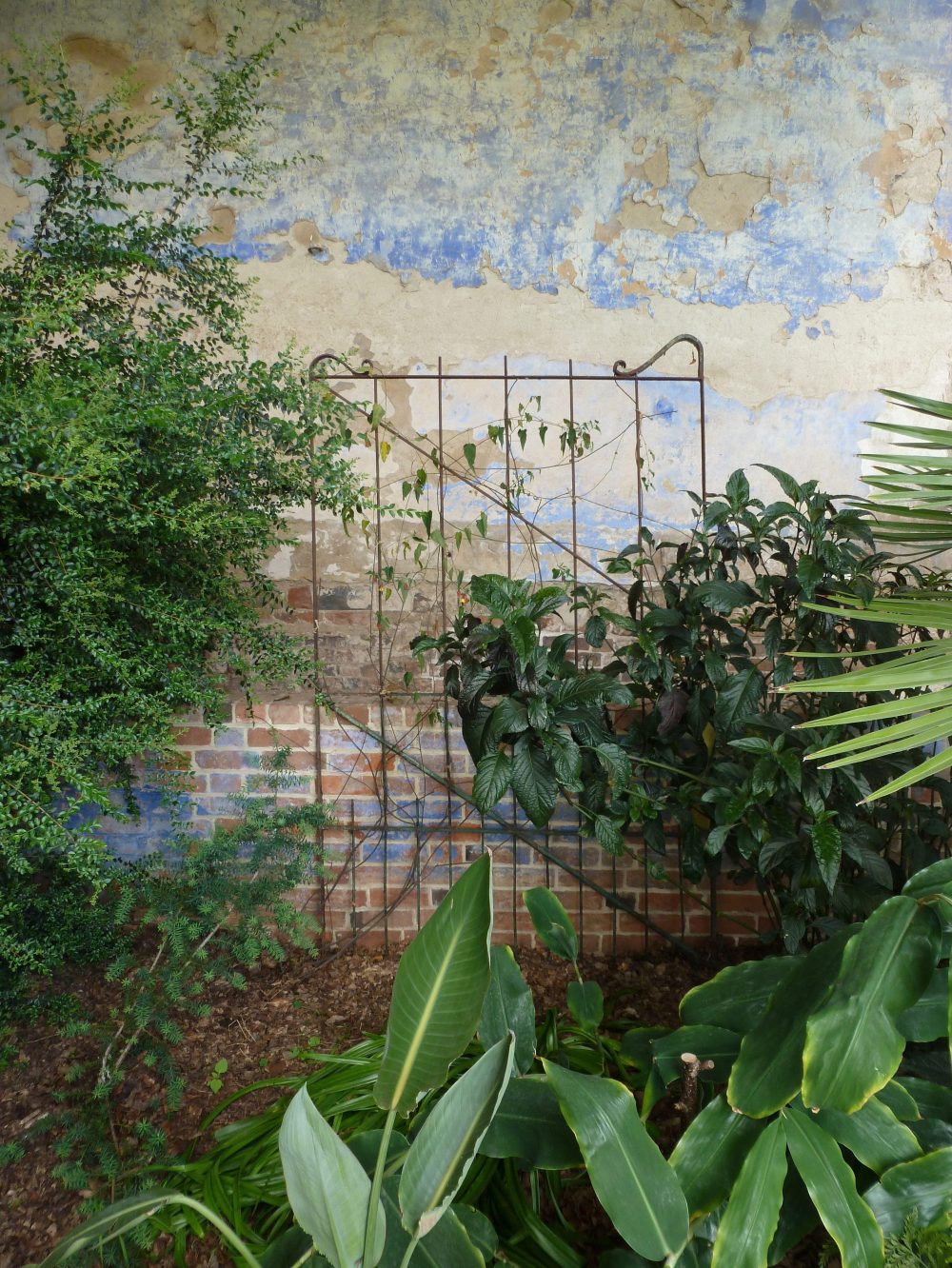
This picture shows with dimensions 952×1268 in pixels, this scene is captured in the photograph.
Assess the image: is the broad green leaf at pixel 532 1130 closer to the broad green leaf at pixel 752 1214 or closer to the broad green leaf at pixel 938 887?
the broad green leaf at pixel 752 1214

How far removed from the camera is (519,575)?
2.54 m

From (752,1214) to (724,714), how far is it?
37.9 inches

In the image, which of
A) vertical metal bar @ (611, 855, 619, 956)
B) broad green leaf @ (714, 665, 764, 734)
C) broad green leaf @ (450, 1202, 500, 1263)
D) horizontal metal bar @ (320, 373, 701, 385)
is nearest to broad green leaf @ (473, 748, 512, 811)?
broad green leaf @ (714, 665, 764, 734)

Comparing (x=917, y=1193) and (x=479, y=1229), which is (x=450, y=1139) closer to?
(x=479, y=1229)

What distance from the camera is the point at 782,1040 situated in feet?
3.96

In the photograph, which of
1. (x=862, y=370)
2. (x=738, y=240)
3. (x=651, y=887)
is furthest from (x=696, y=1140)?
(x=738, y=240)

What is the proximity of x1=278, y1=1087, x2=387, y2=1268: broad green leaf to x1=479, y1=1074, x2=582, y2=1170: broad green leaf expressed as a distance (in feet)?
1.17

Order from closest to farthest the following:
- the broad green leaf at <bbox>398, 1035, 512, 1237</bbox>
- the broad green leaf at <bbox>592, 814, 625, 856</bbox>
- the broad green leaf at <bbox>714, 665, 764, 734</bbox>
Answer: the broad green leaf at <bbox>398, 1035, 512, 1237</bbox> → the broad green leaf at <bbox>714, 665, 764, 734</bbox> → the broad green leaf at <bbox>592, 814, 625, 856</bbox>

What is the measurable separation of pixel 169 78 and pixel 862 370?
241cm

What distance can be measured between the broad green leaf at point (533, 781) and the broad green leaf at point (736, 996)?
0.48 metres

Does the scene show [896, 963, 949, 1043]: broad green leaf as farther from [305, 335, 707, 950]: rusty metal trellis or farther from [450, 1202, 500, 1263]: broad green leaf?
[305, 335, 707, 950]: rusty metal trellis

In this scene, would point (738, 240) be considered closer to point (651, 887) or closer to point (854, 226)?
point (854, 226)

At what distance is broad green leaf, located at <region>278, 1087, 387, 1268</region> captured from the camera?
95cm

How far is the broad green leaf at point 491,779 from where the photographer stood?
5.67 ft
